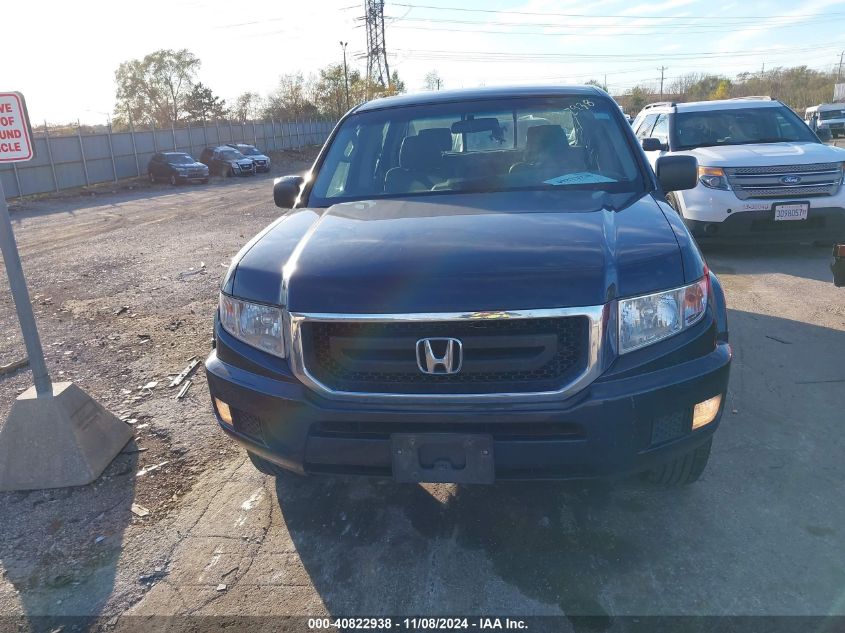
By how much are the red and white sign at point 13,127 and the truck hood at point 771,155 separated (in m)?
6.68

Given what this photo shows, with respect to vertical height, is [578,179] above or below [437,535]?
above

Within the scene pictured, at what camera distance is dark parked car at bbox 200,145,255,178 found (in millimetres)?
30594

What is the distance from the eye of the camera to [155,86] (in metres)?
66.4

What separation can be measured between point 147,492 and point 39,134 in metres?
27.7

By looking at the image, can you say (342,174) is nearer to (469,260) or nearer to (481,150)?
(481,150)

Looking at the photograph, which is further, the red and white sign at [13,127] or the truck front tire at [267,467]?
the red and white sign at [13,127]

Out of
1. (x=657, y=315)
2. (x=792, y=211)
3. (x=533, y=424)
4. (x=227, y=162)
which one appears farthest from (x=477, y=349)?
(x=227, y=162)

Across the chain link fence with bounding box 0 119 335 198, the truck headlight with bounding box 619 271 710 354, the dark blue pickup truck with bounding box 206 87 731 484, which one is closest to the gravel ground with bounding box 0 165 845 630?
the dark blue pickup truck with bounding box 206 87 731 484

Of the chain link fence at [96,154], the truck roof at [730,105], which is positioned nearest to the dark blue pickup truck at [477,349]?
the truck roof at [730,105]

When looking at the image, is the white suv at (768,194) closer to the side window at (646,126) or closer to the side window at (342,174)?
the side window at (646,126)

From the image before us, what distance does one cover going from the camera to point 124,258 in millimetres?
10078

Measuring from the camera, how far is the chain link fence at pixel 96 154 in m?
23.9

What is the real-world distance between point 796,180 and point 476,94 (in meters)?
4.83

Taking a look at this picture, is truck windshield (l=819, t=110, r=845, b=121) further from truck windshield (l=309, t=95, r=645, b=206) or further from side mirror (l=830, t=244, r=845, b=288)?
truck windshield (l=309, t=95, r=645, b=206)
